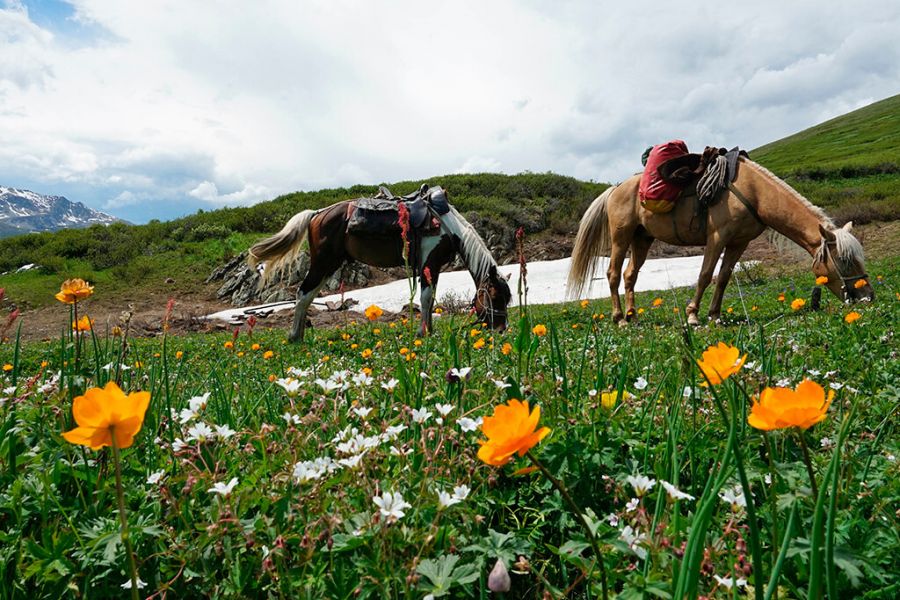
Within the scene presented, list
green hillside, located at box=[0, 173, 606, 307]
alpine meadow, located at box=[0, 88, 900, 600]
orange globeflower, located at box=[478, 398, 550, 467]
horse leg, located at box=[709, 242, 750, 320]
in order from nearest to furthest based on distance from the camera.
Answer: orange globeflower, located at box=[478, 398, 550, 467], alpine meadow, located at box=[0, 88, 900, 600], horse leg, located at box=[709, 242, 750, 320], green hillside, located at box=[0, 173, 606, 307]

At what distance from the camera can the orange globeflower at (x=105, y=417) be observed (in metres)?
0.89

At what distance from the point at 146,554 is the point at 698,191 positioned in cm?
818

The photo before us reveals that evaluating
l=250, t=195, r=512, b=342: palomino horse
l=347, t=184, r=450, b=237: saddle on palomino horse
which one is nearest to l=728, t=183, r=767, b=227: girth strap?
l=250, t=195, r=512, b=342: palomino horse

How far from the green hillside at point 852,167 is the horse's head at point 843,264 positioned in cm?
1967

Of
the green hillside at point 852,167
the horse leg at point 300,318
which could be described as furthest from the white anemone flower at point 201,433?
the green hillside at point 852,167

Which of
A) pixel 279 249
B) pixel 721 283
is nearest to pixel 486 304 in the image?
pixel 721 283

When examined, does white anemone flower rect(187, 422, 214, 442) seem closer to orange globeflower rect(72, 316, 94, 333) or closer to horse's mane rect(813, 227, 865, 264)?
orange globeflower rect(72, 316, 94, 333)

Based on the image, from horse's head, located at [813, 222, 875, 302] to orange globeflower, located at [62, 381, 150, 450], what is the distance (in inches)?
312

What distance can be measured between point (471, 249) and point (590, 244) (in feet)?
8.51

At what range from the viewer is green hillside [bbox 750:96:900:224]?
24094mm

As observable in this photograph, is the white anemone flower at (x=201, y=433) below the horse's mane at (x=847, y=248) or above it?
below

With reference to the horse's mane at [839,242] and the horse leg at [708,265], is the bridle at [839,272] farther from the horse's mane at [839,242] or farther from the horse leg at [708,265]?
the horse leg at [708,265]

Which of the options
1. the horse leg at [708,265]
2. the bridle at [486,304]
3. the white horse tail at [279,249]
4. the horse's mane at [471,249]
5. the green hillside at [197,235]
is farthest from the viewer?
the green hillside at [197,235]

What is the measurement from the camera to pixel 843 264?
660cm
